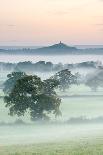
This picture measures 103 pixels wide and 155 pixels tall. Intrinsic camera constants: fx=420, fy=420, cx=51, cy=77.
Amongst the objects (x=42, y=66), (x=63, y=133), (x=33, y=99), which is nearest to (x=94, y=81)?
(x=42, y=66)

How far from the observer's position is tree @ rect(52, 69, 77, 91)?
82019 mm

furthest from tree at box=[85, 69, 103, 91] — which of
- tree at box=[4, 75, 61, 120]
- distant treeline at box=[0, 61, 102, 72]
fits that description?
tree at box=[4, 75, 61, 120]

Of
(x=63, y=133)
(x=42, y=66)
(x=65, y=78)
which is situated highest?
(x=42, y=66)

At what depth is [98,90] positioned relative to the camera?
93062mm

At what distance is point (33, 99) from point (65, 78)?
29.4 m

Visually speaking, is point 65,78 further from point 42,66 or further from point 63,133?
point 63,133

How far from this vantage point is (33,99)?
2275 inches

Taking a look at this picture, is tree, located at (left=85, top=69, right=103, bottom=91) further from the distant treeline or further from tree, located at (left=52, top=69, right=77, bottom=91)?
the distant treeline

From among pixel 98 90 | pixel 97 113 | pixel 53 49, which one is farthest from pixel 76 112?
pixel 53 49

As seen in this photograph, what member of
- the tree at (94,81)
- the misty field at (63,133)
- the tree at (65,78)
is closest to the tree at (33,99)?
the misty field at (63,133)

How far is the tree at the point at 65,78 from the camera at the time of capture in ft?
269

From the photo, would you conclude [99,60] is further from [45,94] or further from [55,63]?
[45,94]

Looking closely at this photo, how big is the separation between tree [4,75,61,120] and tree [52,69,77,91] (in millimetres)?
20273

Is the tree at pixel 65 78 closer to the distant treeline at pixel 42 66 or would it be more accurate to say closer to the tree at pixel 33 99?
the distant treeline at pixel 42 66
